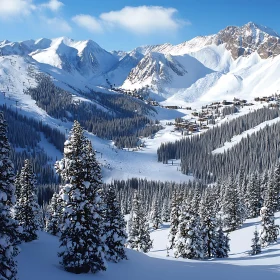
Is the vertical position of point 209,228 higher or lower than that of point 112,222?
lower

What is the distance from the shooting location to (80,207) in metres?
26.9

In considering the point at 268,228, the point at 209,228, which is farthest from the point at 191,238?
the point at 268,228

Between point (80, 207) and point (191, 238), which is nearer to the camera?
point (80, 207)

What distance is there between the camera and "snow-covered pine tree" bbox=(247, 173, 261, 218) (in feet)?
300

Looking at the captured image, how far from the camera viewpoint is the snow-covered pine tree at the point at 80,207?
26719 millimetres

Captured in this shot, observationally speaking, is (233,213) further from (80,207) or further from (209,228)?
(80,207)

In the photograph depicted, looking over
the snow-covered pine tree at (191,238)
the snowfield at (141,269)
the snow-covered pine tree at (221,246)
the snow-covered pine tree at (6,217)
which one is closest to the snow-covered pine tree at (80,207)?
the snowfield at (141,269)

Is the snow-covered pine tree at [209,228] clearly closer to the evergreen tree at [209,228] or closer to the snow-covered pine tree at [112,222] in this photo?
the evergreen tree at [209,228]

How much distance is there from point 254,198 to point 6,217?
84.9 m

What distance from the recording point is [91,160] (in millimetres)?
27469

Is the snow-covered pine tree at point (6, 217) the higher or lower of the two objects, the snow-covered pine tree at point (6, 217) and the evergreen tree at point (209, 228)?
the higher

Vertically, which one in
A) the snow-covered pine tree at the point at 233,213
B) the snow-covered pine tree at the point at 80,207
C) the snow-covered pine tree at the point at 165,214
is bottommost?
the snow-covered pine tree at the point at 165,214

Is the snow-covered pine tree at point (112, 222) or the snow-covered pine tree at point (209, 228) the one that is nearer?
the snow-covered pine tree at point (112, 222)

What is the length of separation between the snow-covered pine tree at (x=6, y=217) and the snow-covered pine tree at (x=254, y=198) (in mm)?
82578
